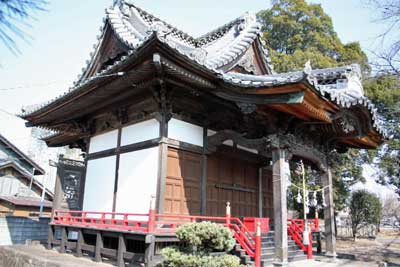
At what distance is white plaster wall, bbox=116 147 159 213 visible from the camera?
8461 mm

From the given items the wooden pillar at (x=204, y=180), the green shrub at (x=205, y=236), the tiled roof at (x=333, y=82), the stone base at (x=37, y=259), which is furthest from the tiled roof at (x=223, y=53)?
the stone base at (x=37, y=259)

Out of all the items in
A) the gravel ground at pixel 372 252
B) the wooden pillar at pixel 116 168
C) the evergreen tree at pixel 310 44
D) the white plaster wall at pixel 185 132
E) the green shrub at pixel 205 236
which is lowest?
the gravel ground at pixel 372 252

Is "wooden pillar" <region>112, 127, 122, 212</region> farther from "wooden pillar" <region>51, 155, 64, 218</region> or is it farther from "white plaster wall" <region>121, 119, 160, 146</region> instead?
"wooden pillar" <region>51, 155, 64, 218</region>

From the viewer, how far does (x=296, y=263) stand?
824cm

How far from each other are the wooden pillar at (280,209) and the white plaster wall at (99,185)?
4867 millimetres

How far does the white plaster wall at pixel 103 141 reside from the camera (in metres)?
10.3

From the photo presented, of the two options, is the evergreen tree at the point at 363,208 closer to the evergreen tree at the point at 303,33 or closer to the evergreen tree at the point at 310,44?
the evergreen tree at the point at 310,44

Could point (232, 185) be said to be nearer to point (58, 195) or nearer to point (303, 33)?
point (58, 195)

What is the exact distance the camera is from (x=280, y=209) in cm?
768

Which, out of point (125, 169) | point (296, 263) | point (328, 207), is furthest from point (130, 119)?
point (328, 207)

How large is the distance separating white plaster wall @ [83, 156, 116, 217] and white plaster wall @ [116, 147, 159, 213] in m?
0.54

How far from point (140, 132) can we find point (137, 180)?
1.36 meters

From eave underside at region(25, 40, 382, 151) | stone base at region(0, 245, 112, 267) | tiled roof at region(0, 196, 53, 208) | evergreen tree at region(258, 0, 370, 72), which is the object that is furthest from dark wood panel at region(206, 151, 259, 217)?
tiled roof at region(0, 196, 53, 208)

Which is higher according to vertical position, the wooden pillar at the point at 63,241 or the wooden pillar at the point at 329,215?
the wooden pillar at the point at 329,215
